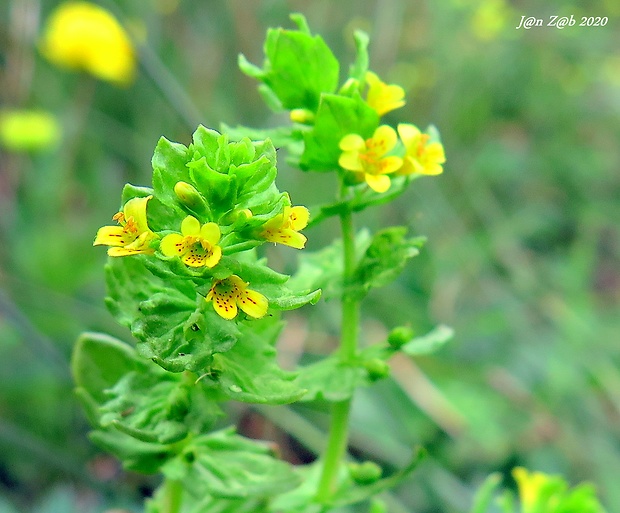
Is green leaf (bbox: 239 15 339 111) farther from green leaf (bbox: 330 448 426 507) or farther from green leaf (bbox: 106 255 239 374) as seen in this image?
green leaf (bbox: 330 448 426 507)

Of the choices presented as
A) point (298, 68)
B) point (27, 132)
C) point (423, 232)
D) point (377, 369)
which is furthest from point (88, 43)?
point (377, 369)

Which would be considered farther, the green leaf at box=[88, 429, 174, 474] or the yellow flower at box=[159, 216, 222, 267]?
the green leaf at box=[88, 429, 174, 474]

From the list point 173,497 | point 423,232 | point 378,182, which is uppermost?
point 423,232

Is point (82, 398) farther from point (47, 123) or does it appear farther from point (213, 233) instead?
point (47, 123)

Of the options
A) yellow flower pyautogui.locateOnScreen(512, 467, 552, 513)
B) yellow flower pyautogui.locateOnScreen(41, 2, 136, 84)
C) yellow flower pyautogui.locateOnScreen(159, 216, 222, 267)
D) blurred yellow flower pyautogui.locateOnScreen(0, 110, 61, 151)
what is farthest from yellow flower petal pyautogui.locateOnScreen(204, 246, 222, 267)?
yellow flower pyautogui.locateOnScreen(41, 2, 136, 84)

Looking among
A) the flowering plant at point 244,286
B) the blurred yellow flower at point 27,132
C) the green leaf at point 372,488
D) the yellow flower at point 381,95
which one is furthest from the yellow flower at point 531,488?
the blurred yellow flower at point 27,132

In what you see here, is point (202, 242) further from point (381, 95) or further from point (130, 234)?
point (381, 95)

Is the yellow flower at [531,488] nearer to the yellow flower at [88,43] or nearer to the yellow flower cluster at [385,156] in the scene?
the yellow flower cluster at [385,156]
